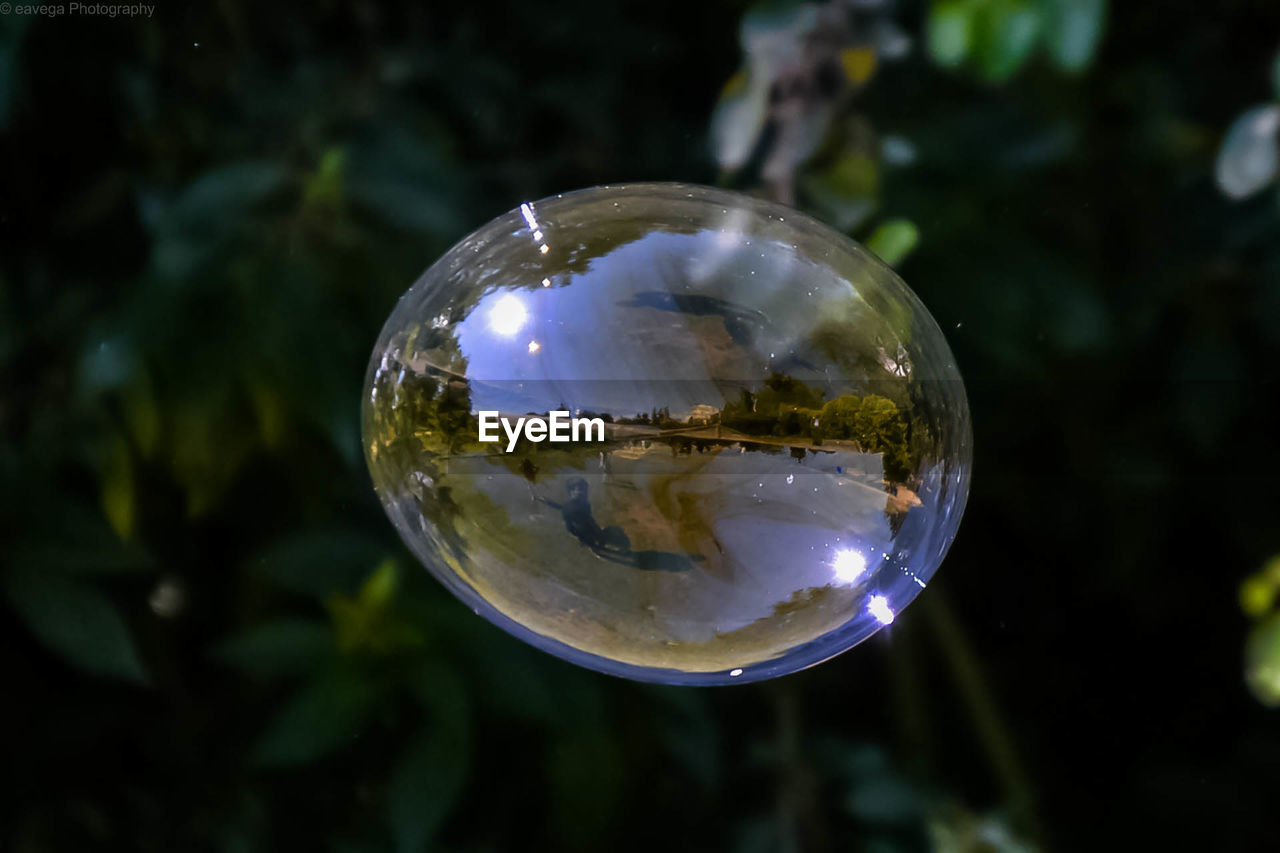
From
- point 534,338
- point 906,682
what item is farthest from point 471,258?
point 906,682

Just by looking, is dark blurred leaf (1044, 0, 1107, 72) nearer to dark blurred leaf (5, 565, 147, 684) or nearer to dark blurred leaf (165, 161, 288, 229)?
dark blurred leaf (165, 161, 288, 229)

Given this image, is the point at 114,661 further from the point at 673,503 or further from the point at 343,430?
the point at 673,503

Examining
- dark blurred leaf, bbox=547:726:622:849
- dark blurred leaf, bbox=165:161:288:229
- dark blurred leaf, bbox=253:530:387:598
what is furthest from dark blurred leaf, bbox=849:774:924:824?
dark blurred leaf, bbox=165:161:288:229

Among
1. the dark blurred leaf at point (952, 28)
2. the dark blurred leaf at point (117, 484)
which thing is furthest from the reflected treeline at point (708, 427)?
the dark blurred leaf at point (117, 484)

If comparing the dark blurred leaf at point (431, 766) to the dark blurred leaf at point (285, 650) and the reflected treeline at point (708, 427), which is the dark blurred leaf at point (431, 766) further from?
the reflected treeline at point (708, 427)

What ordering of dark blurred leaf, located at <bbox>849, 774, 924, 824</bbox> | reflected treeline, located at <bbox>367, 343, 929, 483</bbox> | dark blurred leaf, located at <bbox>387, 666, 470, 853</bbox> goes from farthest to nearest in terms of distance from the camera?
dark blurred leaf, located at <bbox>849, 774, 924, 824</bbox> < dark blurred leaf, located at <bbox>387, 666, 470, 853</bbox> < reflected treeline, located at <bbox>367, 343, 929, 483</bbox>

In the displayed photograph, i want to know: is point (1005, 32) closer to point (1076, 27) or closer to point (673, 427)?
point (1076, 27)
